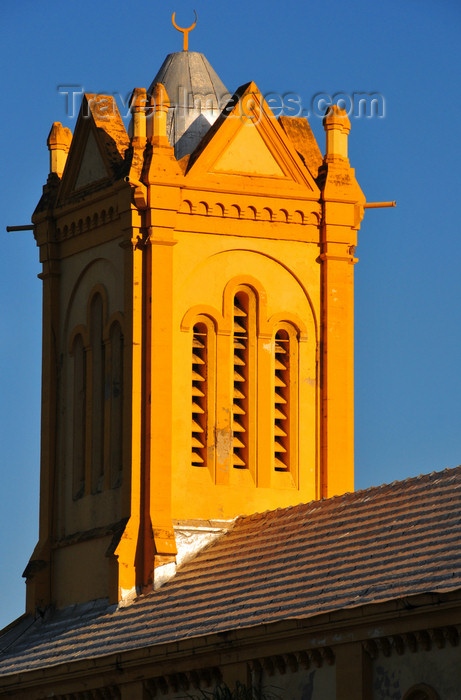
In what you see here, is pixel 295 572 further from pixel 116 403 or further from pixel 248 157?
pixel 248 157

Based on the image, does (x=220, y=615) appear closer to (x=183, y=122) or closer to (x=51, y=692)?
(x=51, y=692)

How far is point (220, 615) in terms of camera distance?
32.3 metres

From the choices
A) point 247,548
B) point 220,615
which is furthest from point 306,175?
point 220,615

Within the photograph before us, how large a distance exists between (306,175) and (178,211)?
275cm

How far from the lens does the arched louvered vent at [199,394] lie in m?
39.0

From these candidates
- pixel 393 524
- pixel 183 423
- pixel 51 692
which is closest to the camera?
pixel 393 524

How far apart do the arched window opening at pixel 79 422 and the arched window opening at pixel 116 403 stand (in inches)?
50.7

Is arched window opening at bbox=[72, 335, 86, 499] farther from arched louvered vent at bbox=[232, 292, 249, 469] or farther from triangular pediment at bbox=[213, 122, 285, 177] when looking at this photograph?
triangular pediment at bbox=[213, 122, 285, 177]

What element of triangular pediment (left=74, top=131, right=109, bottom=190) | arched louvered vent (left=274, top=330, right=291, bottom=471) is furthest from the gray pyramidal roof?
arched louvered vent (left=274, top=330, right=291, bottom=471)

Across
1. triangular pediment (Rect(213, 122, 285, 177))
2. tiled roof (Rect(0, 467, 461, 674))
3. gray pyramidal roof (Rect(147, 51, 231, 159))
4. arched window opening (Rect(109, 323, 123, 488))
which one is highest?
gray pyramidal roof (Rect(147, 51, 231, 159))

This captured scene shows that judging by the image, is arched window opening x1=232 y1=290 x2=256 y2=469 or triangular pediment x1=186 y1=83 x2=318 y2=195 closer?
arched window opening x1=232 y1=290 x2=256 y2=469

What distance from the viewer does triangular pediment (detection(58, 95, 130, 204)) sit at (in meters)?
40.1

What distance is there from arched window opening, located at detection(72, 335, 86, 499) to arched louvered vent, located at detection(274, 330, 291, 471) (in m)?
3.76

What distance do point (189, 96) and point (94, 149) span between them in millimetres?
2255
